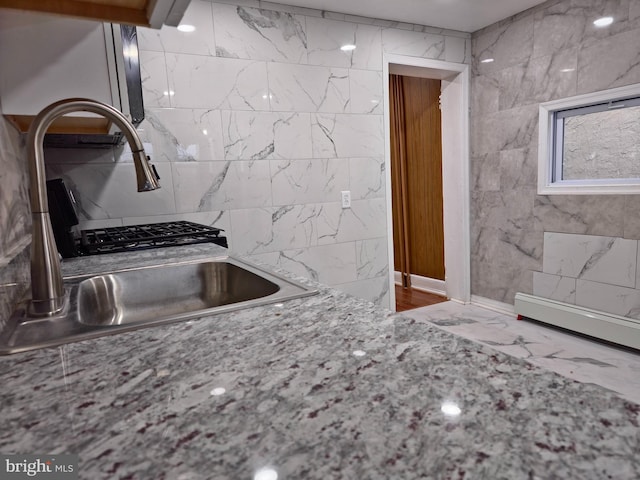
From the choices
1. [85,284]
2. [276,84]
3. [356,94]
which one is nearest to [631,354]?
[356,94]

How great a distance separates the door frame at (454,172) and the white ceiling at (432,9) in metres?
0.30

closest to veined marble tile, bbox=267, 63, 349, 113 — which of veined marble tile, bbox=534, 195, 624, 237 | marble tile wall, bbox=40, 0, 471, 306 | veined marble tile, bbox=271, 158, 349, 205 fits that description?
marble tile wall, bbox=40, 0, 471, 306

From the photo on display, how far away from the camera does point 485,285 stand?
3607mm

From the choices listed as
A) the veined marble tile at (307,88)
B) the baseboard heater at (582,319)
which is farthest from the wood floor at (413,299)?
the veined marble tile at (307,88)

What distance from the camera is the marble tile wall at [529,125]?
2605 mm

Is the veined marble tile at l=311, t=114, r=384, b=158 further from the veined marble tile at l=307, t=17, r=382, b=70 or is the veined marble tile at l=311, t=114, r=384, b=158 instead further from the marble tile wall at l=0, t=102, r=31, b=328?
the marble tile wall at l=0, t=102, r=31, b=328

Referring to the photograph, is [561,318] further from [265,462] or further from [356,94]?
[265,462]

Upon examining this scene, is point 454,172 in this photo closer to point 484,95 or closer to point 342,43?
point 484,95

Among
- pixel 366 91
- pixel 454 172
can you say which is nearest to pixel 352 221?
pixel 366 91

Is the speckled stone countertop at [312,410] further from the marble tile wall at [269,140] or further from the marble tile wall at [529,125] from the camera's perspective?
the marble tile wall at [529,125]

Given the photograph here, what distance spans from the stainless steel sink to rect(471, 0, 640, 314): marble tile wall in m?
2.64

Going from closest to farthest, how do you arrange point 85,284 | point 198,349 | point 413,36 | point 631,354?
point 198,349
point 85,284
point 631,354
point 413,36

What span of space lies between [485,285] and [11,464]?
12.2 feet

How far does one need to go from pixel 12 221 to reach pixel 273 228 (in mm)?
1716
